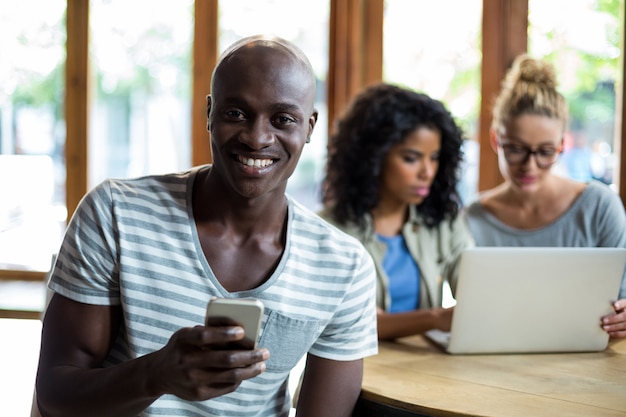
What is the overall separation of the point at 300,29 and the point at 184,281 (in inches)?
120

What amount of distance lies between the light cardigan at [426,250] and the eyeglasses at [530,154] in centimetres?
30

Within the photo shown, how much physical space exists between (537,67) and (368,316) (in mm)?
1480

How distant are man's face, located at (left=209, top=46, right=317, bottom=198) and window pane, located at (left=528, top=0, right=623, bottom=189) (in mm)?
2729

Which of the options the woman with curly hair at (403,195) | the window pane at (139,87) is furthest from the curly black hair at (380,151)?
the window pane at (139,87)

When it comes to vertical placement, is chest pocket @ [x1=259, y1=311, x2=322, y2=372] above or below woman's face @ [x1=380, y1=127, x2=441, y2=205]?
below

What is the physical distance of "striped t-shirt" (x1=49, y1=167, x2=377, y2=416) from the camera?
136 centimetres

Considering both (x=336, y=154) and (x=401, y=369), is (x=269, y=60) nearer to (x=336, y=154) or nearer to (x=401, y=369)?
(x=401, y=369)

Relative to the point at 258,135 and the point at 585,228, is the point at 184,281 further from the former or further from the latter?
the point at 585,228

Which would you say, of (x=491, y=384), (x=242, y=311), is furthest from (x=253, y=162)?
(x=491, y=384)

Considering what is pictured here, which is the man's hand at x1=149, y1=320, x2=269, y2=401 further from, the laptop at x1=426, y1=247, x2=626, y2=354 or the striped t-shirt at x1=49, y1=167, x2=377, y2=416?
the laptop at x1=426, y1=247, x2=626, y2=354

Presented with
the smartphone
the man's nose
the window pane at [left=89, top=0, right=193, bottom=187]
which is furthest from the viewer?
the window pane at [left=89, top=0, right=193, bottom=187]

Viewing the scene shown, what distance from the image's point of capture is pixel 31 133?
4.54m

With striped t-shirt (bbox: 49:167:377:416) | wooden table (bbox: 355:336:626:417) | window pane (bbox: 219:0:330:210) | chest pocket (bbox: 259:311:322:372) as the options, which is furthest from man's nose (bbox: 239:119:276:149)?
window pane (bbox: 219:0:330:210)

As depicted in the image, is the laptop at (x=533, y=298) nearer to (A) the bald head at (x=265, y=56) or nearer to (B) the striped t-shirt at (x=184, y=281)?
(B) the striped t-shirt at (x=184, y=281)
